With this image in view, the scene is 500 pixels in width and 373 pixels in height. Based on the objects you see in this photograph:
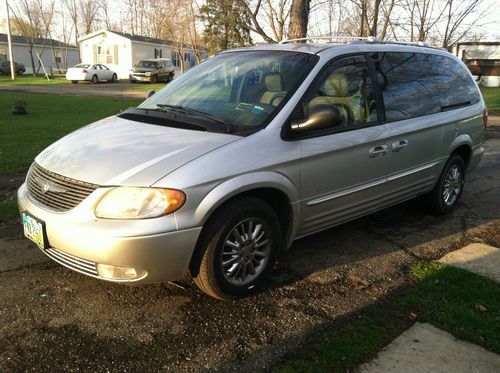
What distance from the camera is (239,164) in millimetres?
3143

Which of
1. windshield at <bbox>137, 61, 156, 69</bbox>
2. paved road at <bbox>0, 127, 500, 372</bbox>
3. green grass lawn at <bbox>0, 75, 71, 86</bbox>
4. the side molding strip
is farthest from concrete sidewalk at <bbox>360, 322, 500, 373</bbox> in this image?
windshield at <bbox>137, 61, 156, 69</bbox>

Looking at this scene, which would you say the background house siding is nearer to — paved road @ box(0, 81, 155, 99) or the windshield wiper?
paved road @ box(0, 81, 155, 99)

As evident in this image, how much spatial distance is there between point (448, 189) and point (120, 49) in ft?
142

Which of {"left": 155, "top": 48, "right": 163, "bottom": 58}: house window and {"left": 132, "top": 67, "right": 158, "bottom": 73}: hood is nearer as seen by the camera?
{"left": 132, "top": 67, "right": 158, "bottom": 73}: hood

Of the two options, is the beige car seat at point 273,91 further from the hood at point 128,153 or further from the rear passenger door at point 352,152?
the hood at point 128,153

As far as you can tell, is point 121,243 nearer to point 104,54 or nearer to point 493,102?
point 493,102

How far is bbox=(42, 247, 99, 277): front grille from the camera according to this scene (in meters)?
2.98

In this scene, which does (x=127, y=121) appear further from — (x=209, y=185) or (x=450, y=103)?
(x=450, y=103)

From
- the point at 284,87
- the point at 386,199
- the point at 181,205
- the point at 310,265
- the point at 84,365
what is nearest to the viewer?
the point at 84,365

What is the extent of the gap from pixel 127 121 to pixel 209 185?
1296 millimetres

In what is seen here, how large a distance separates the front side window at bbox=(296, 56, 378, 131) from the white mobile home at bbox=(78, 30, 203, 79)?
40354mm

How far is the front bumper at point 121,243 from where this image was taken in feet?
9.25

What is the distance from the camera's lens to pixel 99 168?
3.03m

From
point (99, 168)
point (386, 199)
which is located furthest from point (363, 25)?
point (99, 168)
